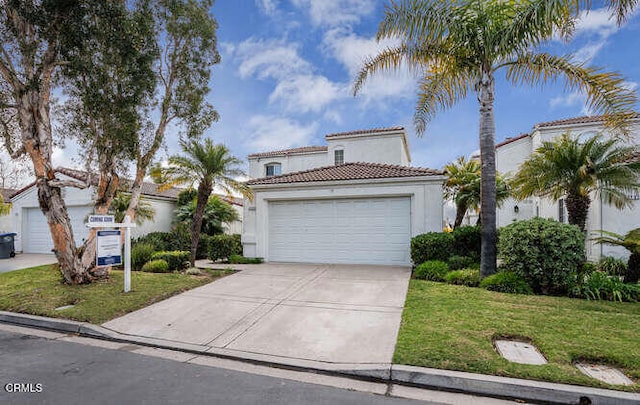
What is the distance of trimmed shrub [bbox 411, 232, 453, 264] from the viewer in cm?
969

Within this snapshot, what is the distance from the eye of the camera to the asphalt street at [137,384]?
3.37 m

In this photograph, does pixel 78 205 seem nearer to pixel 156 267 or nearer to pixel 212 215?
pixel 212 215

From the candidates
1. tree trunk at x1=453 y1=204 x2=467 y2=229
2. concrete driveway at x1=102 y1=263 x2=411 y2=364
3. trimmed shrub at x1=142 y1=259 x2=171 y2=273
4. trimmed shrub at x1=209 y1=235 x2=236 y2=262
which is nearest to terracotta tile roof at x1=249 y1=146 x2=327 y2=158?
trimmed shrub at x1=209 y1=235 x2=236 y2=262

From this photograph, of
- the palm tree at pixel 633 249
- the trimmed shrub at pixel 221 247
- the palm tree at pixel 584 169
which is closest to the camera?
the palm tree at pixel 633 249

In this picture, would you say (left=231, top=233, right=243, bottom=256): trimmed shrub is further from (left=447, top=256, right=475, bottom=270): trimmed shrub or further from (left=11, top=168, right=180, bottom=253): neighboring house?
(left=447, top=256, right=475, bottom=270): trimmed shrub

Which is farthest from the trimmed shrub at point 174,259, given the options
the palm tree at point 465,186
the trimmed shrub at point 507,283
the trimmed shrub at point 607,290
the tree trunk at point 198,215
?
the trimmed shrub at point 607,290

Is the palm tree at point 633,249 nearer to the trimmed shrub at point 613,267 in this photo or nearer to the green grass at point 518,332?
the green grass at point 518,332

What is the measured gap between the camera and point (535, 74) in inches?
326

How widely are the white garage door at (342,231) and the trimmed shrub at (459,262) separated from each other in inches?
66.9

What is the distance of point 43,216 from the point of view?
16.2 metres

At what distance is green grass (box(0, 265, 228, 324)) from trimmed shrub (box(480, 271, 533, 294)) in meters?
7.20

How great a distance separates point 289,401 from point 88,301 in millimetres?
5853

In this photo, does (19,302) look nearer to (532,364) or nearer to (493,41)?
(532,364)

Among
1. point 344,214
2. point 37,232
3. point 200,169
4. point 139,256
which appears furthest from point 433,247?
point 37,232
